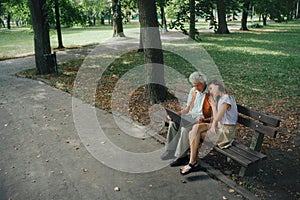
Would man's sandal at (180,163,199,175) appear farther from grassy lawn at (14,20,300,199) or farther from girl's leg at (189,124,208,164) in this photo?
grassy lawn at (14,20,300,199)

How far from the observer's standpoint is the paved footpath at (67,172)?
3.87 metres

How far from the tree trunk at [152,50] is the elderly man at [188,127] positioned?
2.36 m

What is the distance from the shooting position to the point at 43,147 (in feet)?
17.6

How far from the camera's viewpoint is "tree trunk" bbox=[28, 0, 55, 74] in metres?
10.7

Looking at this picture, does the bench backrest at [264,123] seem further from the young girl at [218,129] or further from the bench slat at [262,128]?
the young girl at [218,129]

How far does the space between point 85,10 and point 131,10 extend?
40.5 ft

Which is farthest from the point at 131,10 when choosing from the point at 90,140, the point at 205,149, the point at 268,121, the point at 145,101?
the point at 268,121

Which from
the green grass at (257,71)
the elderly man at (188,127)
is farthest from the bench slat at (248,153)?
the green grass at (257,71)

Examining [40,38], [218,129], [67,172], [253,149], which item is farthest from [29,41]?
[253,149]

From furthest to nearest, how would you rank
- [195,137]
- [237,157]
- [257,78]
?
[257,78] → [195,137] → [237,157]

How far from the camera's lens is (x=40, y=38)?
35.8ft

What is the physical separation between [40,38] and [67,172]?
7942mm

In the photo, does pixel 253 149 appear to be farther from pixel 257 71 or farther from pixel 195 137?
pixel 257 71

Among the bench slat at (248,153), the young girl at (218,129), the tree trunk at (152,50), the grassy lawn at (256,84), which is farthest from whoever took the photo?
the tree trunk at (152,50)
